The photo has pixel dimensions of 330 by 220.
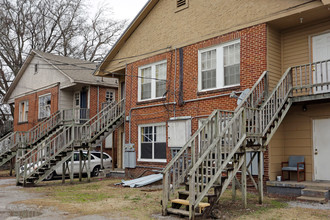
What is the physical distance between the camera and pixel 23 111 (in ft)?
94.8

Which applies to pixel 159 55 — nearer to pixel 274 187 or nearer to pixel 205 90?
pixel 205 90

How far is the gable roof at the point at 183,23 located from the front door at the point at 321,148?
3774 mm

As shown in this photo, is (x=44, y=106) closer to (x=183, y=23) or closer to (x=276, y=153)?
(x=183, y=23)

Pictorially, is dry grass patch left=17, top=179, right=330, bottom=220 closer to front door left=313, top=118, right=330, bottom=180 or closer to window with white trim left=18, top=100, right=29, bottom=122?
front door left=313, top=118, right=330, bottom=180

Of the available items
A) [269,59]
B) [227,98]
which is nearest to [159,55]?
[227,98]

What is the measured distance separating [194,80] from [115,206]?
6677mm

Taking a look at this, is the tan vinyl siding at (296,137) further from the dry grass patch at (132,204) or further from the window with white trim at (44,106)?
the window with white trim at (44,106)

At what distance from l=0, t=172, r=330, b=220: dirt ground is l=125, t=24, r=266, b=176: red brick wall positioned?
3531mm

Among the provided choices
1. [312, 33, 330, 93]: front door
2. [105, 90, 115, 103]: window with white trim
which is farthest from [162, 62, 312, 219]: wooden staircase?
[105, 90, 115, 103]: window with white trim

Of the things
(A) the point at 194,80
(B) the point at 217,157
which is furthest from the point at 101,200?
(A) the point at 194,80

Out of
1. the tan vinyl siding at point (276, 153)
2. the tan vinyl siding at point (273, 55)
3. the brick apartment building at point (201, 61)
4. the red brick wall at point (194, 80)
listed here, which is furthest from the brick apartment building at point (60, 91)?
the tan vinyl siding at point (273, 55)

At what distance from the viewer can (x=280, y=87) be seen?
36.8ft

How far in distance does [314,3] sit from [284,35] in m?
2.04

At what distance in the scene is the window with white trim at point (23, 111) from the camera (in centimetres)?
2838
